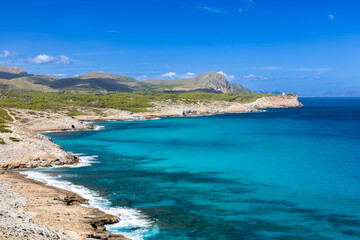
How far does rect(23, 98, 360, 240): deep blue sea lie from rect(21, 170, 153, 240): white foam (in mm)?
85

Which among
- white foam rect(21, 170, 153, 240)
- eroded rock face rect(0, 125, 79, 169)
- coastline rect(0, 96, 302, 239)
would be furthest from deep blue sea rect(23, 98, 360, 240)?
eroded rock face rect(0, 125, 79, 169)

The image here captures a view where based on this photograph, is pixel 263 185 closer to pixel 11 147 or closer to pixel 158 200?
pixel 158 200

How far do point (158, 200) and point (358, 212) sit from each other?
20009 millimetres

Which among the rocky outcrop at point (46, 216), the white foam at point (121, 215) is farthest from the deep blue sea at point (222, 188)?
the rocky outcrop at point (46, 216)

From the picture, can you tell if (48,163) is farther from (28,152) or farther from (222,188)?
(222,188)

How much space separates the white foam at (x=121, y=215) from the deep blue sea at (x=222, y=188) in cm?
8

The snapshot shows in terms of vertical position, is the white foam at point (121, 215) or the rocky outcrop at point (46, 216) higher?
the rocky outcrop at point (46, 216)

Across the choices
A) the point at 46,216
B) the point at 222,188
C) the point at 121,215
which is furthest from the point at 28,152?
the point at 222,188

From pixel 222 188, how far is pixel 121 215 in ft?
48.1

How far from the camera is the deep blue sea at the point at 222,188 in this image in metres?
27.5

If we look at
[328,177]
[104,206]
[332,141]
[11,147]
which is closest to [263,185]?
[328,177]

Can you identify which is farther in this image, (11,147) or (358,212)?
(11,147)

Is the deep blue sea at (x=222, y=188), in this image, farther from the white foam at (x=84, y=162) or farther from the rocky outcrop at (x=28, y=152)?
the rocky outcrop at (x=28, y=152)

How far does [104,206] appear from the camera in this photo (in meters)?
32.2
